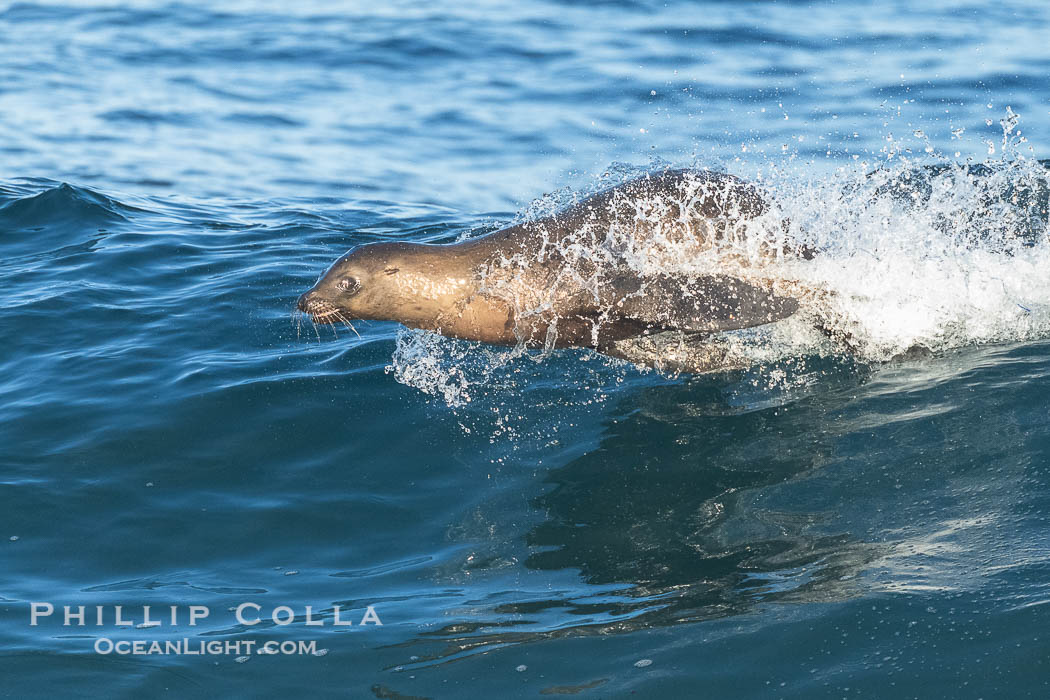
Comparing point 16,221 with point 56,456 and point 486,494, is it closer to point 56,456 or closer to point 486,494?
point 56,456

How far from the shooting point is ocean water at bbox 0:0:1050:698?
5.08 metres

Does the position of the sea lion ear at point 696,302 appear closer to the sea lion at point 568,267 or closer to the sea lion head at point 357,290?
the sea lion at point 568,267

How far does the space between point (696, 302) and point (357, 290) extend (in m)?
2.12

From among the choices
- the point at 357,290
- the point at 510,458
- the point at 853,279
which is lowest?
the point at 510,458

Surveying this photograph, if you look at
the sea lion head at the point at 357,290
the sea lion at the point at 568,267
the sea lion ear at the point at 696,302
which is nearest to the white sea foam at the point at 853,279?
the sea lion at the point at 568,267

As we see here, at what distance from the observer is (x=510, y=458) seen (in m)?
7.13

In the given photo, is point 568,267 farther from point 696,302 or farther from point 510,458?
point 510,458

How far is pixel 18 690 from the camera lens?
203 inches

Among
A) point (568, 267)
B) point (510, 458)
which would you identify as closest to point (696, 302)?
point (568, 267)

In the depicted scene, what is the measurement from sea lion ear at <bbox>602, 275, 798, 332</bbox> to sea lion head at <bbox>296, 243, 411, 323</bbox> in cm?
137

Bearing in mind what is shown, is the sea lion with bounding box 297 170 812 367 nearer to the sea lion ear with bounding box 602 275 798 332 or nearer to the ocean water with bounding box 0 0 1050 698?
the sea lion ear with bounding box 602 275 798 332

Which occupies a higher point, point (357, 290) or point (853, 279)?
point (357, 290)

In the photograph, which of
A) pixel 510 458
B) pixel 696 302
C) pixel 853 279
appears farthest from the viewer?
pixel 853 279

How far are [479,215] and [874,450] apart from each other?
6750 mm
